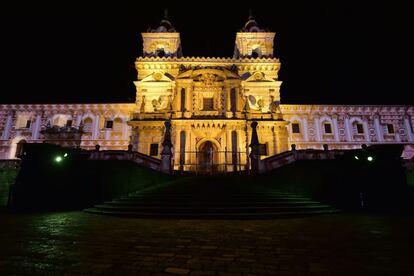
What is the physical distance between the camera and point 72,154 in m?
14.0

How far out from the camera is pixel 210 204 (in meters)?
9.84

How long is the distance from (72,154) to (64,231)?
9204 millimetres

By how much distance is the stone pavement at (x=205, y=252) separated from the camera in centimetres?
338

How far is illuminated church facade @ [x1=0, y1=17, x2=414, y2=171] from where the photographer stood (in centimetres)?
2662

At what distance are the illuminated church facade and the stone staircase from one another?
47.8 feet

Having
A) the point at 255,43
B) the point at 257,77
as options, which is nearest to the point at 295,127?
the point at 257,77

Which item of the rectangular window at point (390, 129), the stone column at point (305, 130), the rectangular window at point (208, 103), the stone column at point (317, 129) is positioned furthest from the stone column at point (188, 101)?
the rectangular window at point (390, 129)

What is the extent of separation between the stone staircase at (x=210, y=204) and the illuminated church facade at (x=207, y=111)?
14.6 metres

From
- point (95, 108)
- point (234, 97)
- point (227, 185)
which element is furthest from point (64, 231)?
point (95, 108)

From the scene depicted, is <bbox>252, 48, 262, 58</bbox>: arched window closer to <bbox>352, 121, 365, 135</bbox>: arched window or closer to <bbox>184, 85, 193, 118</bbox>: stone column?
<bbox>184, 85, 193, 118</bbox>: stone column

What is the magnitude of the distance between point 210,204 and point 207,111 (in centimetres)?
1736

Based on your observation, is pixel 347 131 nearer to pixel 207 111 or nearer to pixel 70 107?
pixel 207 111

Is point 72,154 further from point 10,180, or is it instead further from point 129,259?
point 129,259

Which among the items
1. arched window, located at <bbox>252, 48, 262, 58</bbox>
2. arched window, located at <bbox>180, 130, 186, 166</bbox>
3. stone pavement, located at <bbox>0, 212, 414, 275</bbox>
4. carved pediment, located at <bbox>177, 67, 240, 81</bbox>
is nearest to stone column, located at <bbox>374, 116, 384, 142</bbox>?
arched window, located at <bbox>252, 48, 262, 58</bbox>
